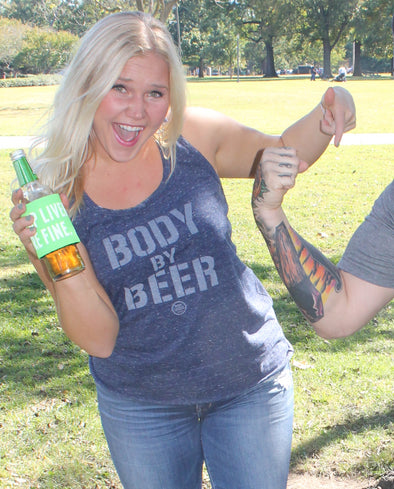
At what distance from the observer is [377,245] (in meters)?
1.83

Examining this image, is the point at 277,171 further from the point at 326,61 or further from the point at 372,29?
the point at 326,61

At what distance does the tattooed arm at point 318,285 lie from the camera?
189cm

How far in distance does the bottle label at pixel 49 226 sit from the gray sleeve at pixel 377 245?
0.88 meters

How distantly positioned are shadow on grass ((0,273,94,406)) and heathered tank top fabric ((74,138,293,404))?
236 centimetres

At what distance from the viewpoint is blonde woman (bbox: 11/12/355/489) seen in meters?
1.88

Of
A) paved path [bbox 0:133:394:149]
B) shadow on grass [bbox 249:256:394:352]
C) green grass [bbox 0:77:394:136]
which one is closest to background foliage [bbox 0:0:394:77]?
green grass [bbox 0:77:394:136]

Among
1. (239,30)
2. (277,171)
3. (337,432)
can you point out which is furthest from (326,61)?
(277,171)

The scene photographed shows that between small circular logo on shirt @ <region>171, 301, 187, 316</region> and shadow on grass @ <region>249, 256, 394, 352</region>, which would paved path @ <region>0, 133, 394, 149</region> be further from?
small circular logo on shirt @ <region>171, 301, 187, 316</region>

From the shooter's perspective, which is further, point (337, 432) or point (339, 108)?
point (337, 432)

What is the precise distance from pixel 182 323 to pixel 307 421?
6.93ft

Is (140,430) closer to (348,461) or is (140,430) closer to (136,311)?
(136,311)

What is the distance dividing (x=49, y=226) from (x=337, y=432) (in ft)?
8.46

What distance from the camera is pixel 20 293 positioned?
5730 millimetres

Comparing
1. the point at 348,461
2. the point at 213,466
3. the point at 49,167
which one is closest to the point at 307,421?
the point at 348,461
